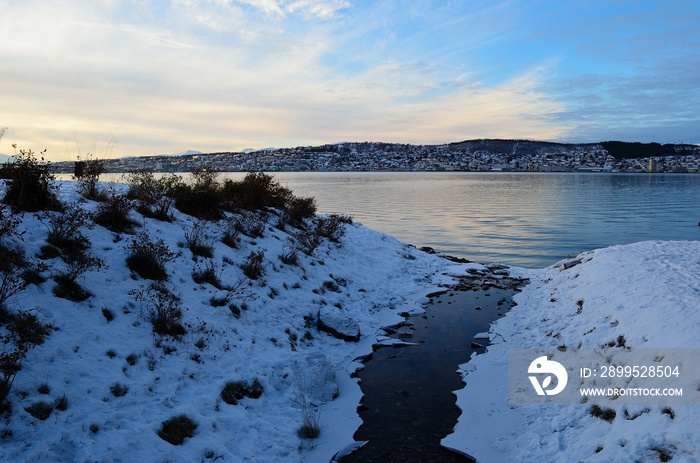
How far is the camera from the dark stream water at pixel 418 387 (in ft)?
22.1

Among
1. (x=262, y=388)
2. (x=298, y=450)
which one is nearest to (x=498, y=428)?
(x=298, y=450)

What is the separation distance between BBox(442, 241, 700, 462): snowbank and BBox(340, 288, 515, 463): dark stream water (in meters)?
0.32

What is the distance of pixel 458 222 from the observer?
39.2m

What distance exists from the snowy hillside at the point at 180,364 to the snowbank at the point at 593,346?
259cm

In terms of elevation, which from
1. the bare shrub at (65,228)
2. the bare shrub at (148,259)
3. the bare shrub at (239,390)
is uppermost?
the bare shrub at (65,228)

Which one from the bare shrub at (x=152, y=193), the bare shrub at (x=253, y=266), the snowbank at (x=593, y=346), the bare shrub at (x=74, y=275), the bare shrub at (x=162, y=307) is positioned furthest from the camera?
the bare shrub at (x=152, y=193)

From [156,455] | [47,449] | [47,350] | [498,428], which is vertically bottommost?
[498,428]

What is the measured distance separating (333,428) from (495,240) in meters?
25.2

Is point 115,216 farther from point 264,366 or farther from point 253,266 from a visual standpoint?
point 264,366

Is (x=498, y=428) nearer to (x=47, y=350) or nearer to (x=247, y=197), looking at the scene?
(x=47, y=350)

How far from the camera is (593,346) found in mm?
8797

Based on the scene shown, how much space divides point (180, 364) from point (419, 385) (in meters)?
4.79

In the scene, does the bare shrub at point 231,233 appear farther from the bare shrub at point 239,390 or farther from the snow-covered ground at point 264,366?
the bare shrub at point 239,390

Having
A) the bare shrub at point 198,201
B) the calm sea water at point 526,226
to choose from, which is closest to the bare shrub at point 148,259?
the bare shrub at point 198,201
